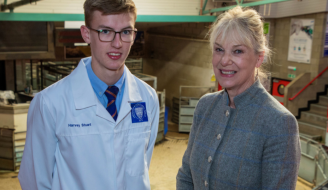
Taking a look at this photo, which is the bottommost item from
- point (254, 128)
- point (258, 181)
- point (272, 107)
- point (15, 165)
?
point (15, 165)

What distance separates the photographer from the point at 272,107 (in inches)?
65.9

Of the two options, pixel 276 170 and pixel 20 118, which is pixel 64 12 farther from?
pixel 276 170

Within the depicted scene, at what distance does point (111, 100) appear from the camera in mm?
2057

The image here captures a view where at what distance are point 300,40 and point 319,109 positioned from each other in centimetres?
214

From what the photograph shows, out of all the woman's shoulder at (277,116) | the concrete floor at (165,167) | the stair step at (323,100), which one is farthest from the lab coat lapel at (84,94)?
the stair step at (323,100)

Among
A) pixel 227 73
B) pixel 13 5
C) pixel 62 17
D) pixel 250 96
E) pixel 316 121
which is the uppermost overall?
pixel 13 5

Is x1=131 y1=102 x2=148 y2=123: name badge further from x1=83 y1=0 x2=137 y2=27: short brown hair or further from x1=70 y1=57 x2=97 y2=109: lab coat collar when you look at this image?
x1=83 y1=0 x2=137 y2=27: short brown hair

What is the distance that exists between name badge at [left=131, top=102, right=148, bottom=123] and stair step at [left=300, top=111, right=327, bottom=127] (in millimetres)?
8744

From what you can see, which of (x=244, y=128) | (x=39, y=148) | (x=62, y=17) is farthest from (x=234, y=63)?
(x=62, y=17)

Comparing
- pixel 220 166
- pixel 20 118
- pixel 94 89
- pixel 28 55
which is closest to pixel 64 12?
pixel 28 55

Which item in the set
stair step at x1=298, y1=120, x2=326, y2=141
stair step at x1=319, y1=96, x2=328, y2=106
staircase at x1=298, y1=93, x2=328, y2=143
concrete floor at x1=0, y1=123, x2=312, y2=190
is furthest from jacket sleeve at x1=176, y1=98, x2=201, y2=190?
stair step at x1=319, y1=96, x2=328, y2=106

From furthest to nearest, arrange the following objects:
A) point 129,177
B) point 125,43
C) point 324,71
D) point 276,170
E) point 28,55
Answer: point 324,71
point 28,55
point 129,177
point 125,43
point 276,170

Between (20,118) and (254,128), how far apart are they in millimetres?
6376

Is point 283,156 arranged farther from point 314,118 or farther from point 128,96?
point 314,118
